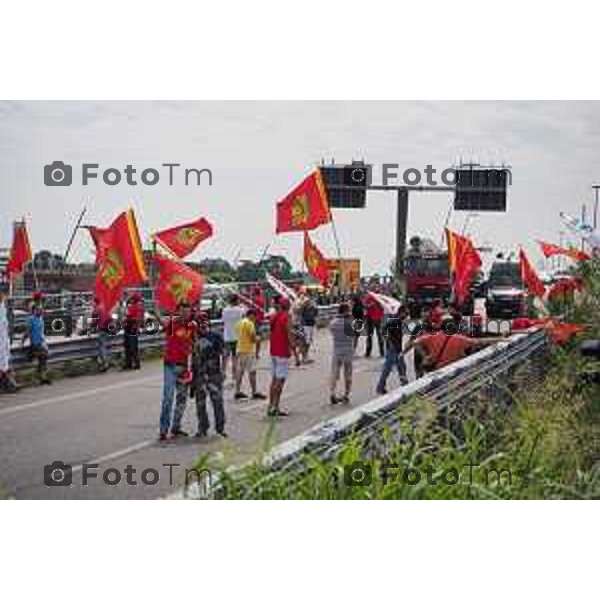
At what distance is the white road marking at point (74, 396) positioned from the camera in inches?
410

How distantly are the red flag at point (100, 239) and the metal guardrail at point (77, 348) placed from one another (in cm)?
354

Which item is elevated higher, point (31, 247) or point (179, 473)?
point (31, 247)

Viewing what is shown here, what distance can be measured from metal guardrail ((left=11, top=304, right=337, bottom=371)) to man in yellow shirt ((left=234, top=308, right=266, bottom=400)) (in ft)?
3.01

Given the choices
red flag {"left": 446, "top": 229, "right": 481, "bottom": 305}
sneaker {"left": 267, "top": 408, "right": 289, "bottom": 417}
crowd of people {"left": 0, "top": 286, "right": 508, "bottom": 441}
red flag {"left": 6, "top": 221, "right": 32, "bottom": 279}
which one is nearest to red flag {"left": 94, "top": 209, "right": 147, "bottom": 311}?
crowd of people {"left": 0, "top": 286, "right": 508, "bottom": 441}

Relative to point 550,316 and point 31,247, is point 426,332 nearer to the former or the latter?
point 550,316

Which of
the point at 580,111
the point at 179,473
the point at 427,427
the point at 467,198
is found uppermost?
the point at 580,111

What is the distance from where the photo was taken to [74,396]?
12.2 metres

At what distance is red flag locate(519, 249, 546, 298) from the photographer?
402 inches

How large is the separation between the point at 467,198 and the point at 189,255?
205cm

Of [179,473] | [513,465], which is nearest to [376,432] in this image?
[513,465]

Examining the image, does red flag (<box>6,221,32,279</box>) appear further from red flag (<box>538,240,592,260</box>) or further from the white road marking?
red flag (<box>538,240,592,260</box>)

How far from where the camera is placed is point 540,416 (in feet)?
29.3

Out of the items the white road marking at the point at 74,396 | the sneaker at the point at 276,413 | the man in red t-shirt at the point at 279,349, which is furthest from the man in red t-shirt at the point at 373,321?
the white road marking at the point at 74,396
